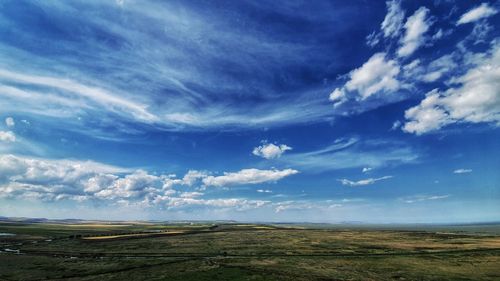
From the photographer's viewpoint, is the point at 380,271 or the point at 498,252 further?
the point at 498,252

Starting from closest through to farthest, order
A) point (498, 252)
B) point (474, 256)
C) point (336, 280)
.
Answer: point (336, 280) → point (474, 256) → point (498, 252)

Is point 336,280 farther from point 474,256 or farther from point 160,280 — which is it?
point 474,256

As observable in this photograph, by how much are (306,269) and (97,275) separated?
4098cm

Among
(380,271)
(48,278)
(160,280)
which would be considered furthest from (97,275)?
(380,271)

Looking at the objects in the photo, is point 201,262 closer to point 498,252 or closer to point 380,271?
point 380,271

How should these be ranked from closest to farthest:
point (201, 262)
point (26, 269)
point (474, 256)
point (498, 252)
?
1. point (26, 269)
2. point (201, 262)
3. point (474, 256)
4. point (498, 252)

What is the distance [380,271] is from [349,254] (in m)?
25.1

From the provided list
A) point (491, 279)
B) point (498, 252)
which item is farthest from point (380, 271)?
point (498, 252)

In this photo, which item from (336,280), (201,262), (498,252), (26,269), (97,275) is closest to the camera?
(336,280)

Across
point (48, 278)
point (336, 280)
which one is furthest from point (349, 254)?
point (48, 278)

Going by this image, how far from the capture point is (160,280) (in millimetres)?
56938

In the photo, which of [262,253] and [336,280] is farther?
[262,253]

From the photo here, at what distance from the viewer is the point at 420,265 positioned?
232ft

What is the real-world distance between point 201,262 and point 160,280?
19150 mm
